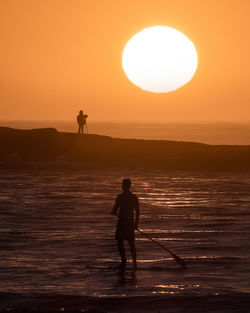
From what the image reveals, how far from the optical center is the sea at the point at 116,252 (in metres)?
13.9

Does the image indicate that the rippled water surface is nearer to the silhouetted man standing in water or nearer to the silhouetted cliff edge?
the silhouetted man standing in water

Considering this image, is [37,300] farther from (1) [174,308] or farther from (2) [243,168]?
(2) [243,168]

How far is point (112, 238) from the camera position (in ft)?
A: 70.7

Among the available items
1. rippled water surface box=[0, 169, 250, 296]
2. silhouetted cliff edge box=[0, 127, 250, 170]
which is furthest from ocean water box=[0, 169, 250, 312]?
silhouetted cliff edge box=[0, 127, 250, 170]

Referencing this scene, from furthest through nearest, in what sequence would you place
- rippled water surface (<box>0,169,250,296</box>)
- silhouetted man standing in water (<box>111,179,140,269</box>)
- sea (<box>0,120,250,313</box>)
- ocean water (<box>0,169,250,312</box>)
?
1. silhouetted man standing in water (<box>111,179,140,269</box>)
2. rippled water surface (<box>0,169,250,296</box>)
3. ocean water (<box>0,169,250,312</box>)
4. sea (<box>0,120,250,313</box>)

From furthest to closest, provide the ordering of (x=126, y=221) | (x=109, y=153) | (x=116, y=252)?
(x=109, y=153), (x=116, y=252), (x=126, y=221)

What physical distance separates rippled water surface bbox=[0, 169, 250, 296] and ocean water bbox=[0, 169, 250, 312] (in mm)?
22

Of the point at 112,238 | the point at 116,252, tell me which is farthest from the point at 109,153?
the point at 116,252

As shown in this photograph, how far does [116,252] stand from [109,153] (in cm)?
3364

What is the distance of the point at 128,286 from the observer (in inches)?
597

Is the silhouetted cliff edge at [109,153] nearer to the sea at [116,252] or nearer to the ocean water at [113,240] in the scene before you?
the ocean water at [113,240]

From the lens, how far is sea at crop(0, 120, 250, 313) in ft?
45.7

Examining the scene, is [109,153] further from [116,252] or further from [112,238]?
[116,252]

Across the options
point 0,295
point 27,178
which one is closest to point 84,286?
point 0,295
